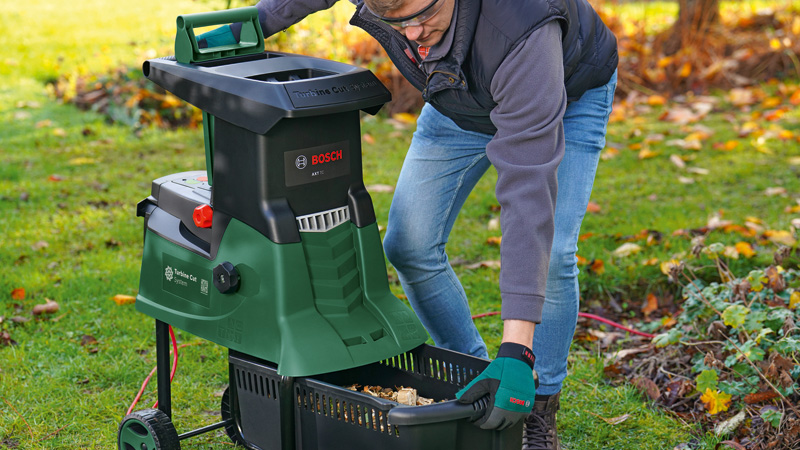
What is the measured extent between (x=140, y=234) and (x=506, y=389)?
9.26 feet

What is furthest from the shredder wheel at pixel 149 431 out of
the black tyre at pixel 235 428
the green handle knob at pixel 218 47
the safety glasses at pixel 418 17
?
the safety glasses at pixel 418 17

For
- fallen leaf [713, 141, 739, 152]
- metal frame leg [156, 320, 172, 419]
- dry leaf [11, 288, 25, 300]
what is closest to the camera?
metal frame leg [156, 320, 172, 419]

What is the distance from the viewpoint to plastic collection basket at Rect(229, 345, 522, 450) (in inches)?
73.2

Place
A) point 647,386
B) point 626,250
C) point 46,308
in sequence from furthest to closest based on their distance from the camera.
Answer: point 626,250 < point 46,308 < point 647,386

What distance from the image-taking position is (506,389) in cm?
181

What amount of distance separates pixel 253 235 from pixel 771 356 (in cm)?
162

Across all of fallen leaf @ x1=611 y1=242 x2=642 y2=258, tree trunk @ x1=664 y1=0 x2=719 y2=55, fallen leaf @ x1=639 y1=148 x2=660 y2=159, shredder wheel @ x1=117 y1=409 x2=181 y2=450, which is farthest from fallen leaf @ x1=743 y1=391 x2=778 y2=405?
tree trunk @ x1=664 y1=0 x2=719 y2=55

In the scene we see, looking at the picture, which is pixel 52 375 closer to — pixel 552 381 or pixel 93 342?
pixel 93 342

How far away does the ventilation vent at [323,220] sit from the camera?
2.07 metres

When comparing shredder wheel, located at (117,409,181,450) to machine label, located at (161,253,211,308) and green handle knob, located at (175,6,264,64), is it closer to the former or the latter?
machine label, located at (161,253,211,308)

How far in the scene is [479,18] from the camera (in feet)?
6.30

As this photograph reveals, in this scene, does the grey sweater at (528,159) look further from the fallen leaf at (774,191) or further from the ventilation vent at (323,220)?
the fallen leaf at (774,191)

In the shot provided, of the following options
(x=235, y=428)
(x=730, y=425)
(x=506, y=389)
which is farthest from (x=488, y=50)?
(x=730, y=425)

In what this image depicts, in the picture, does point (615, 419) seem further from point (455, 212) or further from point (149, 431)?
point (149, 431)
